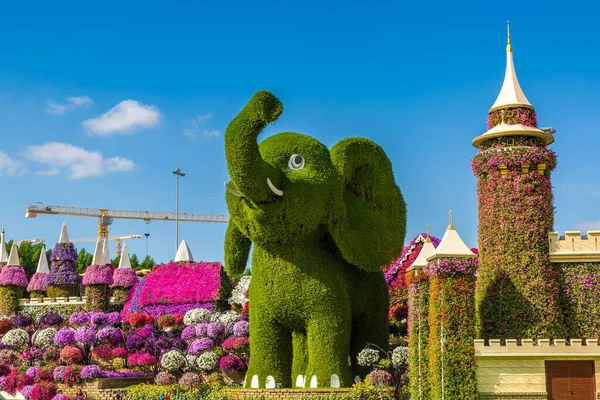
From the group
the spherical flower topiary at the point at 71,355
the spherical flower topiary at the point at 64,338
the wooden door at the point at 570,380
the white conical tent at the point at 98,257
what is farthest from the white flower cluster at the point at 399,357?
the white conical tent at the point at 98,257

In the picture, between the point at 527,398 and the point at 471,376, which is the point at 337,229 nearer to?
the point at 471,376

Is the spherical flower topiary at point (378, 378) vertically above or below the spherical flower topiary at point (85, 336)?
below

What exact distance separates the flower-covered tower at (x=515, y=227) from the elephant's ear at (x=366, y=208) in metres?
3.52

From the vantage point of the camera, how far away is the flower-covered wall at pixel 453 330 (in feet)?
50.3

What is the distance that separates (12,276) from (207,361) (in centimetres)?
1930

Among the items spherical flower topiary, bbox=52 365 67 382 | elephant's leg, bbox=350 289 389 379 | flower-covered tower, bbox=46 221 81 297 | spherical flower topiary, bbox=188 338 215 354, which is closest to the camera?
elephant's leg, bbox=350 289 389 379

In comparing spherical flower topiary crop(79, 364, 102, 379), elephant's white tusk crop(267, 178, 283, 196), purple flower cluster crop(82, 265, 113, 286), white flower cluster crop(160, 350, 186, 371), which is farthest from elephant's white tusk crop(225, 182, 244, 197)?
purple flower cluster crop(82, 265, 113, 286)

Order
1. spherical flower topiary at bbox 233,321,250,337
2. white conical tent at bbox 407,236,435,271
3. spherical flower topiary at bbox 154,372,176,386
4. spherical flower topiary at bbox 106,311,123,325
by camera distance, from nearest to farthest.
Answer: white conical tent at bbox 407,236,435,271 → spherical flower topiary at bbox 154,372,176,386 → spherical flower topiary at bbox 233,321,250,337 → spherical flower topiary at bbox 106,311,123,325

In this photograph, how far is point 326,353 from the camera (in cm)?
1592

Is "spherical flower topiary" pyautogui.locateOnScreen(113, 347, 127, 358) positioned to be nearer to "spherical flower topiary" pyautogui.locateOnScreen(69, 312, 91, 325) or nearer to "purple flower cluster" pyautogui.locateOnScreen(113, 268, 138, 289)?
"spherical flower topiary" pyautogui.locateOnScreen(69, 312, 91, 325)

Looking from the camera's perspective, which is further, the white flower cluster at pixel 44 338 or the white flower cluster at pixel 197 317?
the white flower cluster at pixel 197 317

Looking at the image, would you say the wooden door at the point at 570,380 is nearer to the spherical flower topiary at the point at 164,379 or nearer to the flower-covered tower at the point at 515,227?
the flower-covered tower at the point at 515,227

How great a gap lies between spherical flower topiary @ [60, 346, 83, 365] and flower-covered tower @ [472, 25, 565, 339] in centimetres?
1106

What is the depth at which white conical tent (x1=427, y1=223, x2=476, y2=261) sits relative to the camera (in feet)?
52.0
